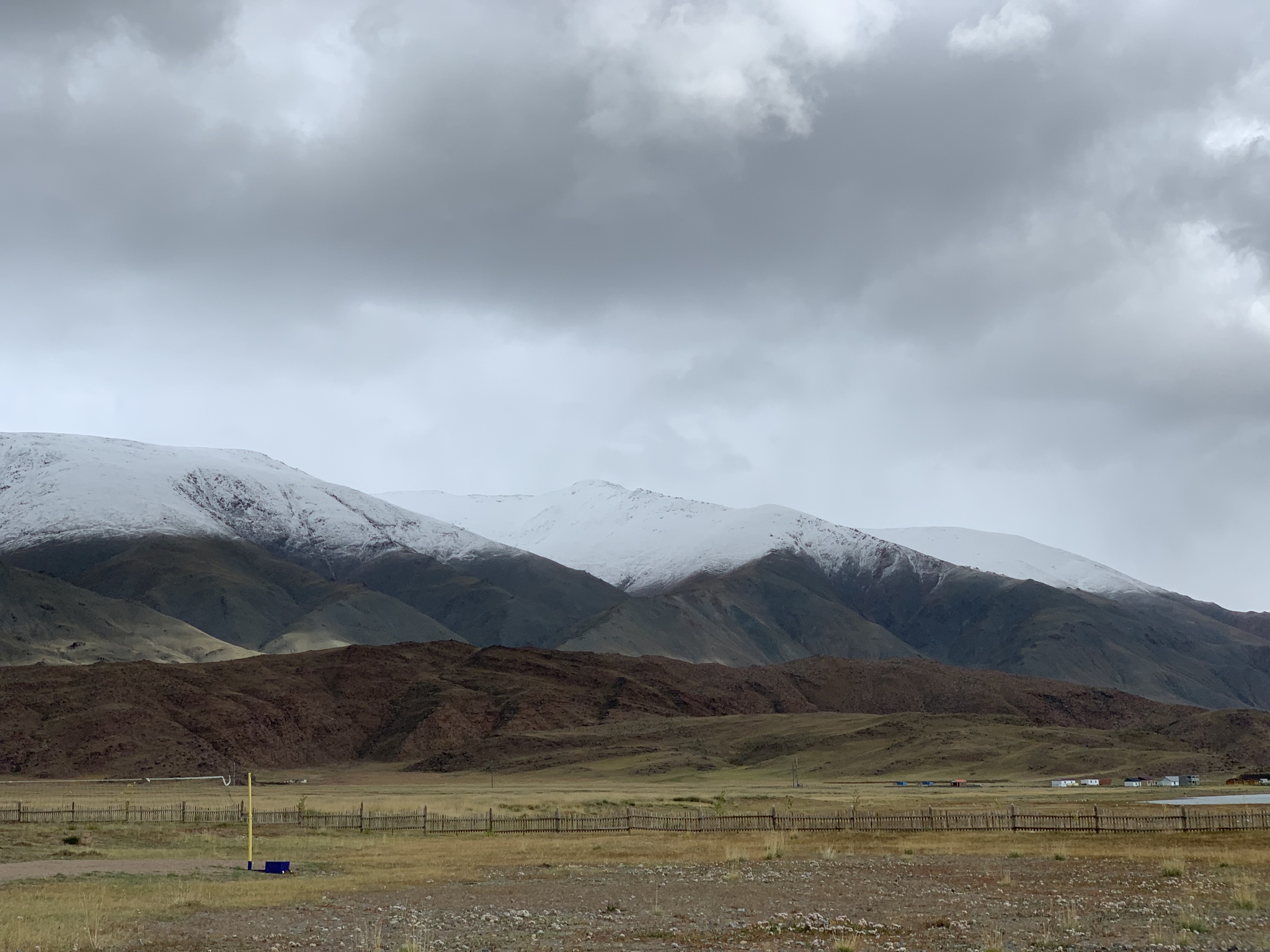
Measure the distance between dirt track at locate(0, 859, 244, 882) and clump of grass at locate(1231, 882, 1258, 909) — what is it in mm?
27618

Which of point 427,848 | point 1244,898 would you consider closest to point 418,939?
point 1244,898

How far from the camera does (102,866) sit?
38.9 metres

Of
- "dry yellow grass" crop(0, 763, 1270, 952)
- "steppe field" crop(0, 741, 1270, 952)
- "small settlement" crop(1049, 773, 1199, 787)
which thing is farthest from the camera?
"small settlement" crop(1049, 773, 1199, 787)

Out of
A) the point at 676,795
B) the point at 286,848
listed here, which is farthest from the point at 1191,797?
the point at 286,848

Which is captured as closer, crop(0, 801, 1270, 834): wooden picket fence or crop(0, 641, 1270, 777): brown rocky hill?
crop(0, 801, 1270, 834): wooden picket fence

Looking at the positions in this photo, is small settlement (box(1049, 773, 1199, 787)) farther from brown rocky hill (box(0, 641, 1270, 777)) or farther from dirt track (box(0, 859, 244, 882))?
dirt track (box(0, 859, 244, 882))

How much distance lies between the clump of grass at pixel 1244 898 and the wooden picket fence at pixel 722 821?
2127cm

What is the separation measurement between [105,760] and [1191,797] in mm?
109751

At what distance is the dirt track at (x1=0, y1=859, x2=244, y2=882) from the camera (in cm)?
3619

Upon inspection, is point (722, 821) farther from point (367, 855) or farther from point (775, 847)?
point (367, 855)

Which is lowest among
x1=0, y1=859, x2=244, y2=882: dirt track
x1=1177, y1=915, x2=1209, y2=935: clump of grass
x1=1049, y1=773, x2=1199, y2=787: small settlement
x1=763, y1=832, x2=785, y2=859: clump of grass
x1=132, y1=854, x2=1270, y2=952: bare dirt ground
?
x1=1049, y1=773, x2=1199, y2=787: small settlement

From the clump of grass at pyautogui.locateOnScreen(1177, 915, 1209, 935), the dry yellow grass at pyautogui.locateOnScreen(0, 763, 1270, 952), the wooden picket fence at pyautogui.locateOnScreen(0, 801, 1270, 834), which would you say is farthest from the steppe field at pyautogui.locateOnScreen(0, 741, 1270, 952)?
the wooden picket fence at pyautogui.locateOnScreen(0, 801, 1270, 834)

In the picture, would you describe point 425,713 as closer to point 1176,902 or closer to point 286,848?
point 286,848

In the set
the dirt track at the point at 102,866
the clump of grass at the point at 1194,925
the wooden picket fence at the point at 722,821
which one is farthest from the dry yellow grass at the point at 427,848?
the clump of grass at the point at 1194,925
